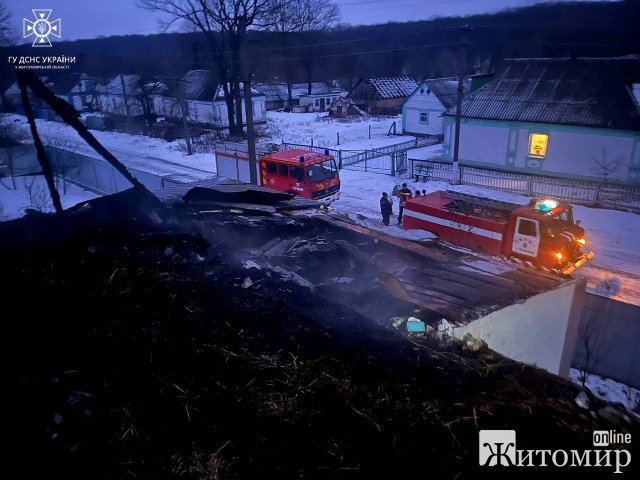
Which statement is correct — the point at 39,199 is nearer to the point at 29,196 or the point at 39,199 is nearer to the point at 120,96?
the point at 29,196

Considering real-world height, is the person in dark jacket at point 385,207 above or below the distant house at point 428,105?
below

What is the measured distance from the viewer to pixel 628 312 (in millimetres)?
9289

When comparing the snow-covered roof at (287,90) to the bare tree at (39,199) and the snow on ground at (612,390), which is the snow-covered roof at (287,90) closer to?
the bare tree at (39,199)

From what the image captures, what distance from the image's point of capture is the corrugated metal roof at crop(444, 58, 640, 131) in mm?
20312

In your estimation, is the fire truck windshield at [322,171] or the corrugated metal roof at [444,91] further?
the corrugated metal roof at [444,91]

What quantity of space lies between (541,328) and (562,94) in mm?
18031

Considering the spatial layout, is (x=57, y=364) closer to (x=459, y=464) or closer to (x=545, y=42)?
(x=459, y=464)

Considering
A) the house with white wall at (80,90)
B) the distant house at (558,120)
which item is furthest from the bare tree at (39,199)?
the house with white wall at (80,90)

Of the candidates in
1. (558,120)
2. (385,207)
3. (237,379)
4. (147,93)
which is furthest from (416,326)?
(147,93)

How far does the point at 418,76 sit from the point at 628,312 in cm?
6575

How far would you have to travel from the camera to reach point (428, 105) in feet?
115

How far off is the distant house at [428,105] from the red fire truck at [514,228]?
22712 millimetres

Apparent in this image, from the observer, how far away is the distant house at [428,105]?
34.6 m

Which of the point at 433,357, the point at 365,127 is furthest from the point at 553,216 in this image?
the point at 365,127
